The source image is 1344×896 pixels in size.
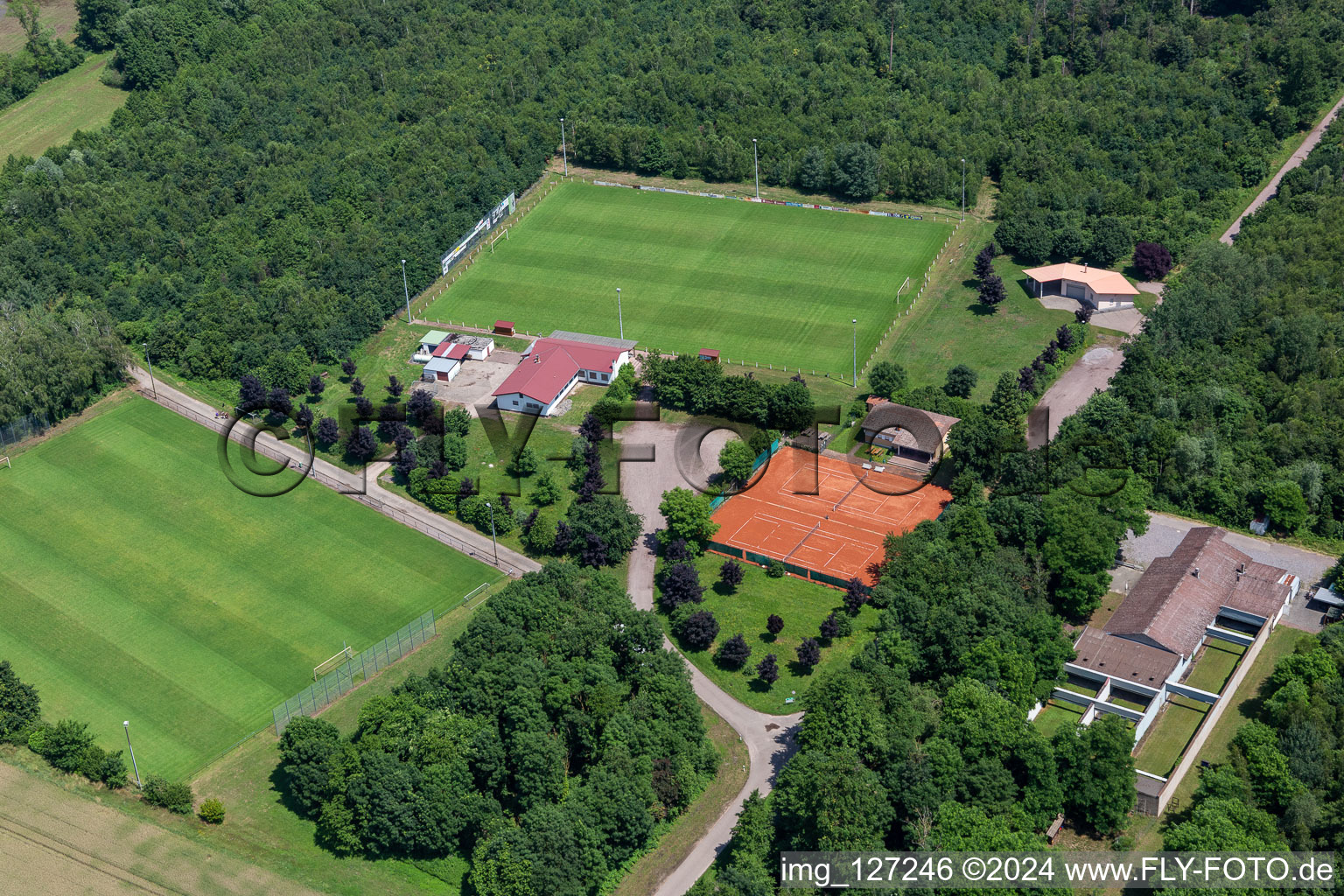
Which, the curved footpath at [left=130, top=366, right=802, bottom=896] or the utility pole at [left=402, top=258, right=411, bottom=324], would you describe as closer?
the curved footpath at [left=130, top=366, right=802, bottom=896]

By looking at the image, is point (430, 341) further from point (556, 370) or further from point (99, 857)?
point (99, 857)

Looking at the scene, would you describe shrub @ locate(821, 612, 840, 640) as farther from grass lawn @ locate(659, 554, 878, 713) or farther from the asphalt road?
the asphalt road

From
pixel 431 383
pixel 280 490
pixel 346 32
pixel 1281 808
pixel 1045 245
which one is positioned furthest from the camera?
pixel 346 32

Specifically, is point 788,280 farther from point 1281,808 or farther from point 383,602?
point 1281,808

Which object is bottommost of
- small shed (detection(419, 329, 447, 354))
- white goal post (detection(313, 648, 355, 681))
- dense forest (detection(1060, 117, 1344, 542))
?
white goal post (detection(313, 648, 355, 681))

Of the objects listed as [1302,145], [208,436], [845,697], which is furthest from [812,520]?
[1302,145]

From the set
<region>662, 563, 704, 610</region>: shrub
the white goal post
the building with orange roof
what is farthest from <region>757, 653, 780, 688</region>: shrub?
the building with orange roof

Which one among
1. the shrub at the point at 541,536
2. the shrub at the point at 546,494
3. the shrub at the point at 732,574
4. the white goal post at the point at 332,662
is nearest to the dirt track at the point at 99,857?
the white goal post at the point at 332,662

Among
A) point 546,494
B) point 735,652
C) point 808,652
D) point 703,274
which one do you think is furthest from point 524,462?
point 703,274
